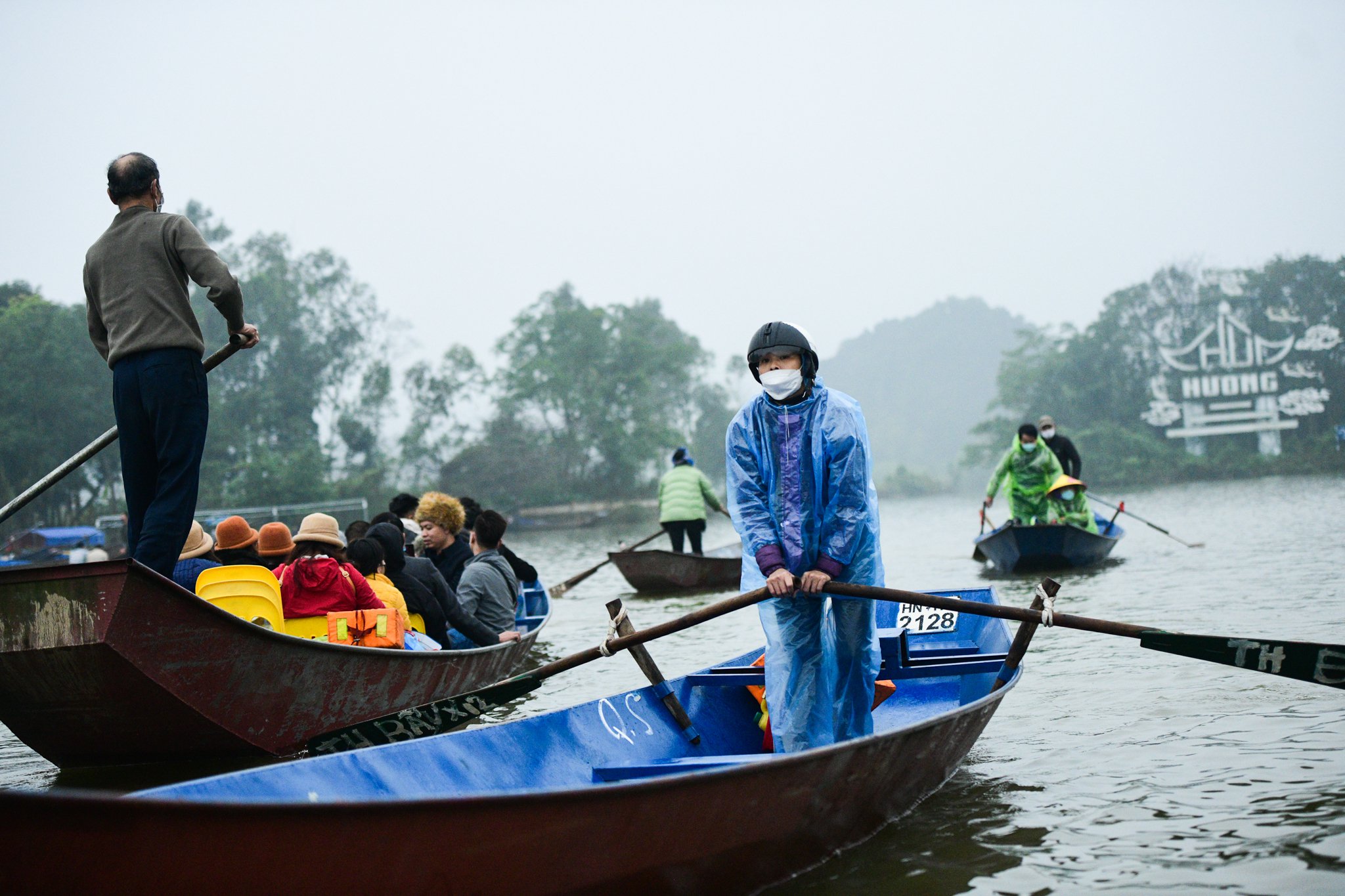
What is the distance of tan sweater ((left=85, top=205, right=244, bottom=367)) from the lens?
452cm

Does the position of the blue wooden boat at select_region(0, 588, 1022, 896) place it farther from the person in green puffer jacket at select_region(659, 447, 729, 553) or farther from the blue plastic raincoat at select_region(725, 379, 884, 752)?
the person in green puffer jacket at select_region(659, 447, 729, 553)

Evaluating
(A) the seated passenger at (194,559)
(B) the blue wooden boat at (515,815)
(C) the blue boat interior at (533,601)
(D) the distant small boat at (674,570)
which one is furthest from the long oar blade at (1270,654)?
(D) the distant small boat at (674,570)

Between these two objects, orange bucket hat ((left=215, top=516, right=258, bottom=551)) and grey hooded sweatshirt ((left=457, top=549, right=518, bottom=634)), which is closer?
orange bucket hat ((left=215, top=516, right=258, bottom=551))

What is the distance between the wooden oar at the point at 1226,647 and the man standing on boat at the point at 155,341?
258 cm

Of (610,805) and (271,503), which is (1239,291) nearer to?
(271,503)

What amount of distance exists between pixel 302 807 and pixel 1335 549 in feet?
42.2

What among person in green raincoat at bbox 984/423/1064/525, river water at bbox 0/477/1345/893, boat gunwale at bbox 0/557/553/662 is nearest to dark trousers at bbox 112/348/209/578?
boat gunwale at bbox 0/557/553/662

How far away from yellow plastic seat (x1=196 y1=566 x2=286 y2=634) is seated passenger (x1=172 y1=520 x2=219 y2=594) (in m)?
0.09

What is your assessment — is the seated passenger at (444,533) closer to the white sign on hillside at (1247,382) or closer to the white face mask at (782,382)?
the white face mask at (782,382)

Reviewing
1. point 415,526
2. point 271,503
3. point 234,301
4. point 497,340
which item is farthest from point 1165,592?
point 497,340

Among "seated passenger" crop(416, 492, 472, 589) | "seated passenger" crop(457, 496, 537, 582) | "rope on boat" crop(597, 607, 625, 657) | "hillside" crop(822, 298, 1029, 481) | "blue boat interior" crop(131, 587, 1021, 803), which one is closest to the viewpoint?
"blue boat interior" crop(131, 587, 1021, 803)

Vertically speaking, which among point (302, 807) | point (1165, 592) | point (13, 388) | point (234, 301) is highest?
point (13, 388)

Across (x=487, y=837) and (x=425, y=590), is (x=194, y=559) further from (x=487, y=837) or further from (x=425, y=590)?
(x=487, y=837)

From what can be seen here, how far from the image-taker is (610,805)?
9.37 ft
